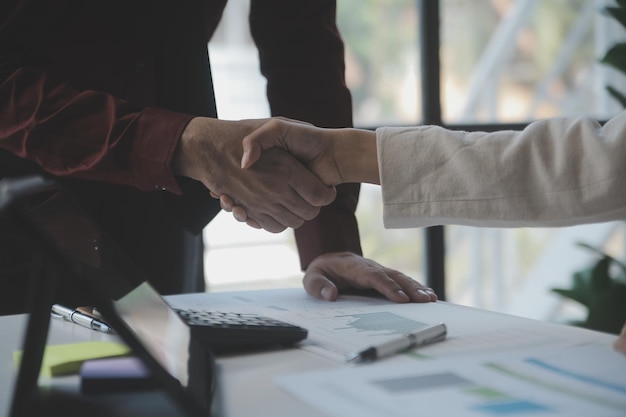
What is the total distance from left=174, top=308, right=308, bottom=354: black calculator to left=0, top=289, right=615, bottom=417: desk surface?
0.01 meters

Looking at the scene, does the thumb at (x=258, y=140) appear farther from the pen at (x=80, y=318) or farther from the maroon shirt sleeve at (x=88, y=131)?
the pen at (x=80, y=318)

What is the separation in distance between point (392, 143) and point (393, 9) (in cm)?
294

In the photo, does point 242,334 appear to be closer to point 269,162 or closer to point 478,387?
point 478,387

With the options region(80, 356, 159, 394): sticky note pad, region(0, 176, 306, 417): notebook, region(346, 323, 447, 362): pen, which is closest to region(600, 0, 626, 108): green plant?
region(346, 323, 447, 362): pen

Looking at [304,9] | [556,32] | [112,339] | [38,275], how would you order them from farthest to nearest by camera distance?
[556,32] < [304,9] < [112,339] < [38,275]

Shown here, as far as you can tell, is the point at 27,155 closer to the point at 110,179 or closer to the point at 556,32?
the point at 110,179

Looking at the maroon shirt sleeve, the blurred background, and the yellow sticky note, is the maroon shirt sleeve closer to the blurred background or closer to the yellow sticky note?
the yellow sticky note

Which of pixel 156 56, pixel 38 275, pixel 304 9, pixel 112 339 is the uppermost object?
pixel 304 9

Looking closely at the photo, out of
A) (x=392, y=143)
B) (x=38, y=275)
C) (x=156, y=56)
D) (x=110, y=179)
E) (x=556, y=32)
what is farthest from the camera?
(x=556, y=32)

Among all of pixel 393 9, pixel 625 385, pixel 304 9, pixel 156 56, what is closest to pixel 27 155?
pixel 156 56

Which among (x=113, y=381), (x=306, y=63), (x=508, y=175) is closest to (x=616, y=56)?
(x=306, y=63)

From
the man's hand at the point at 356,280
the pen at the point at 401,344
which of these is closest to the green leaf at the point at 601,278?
the man's hand at the point at 356,280

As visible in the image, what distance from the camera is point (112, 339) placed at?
33.8 inches

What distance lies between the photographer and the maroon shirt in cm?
127
